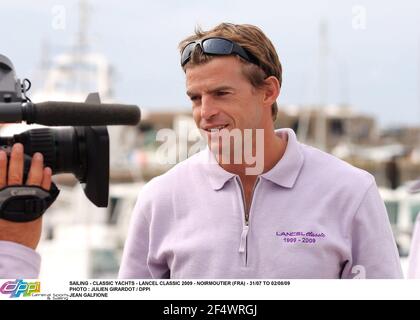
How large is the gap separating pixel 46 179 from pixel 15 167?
5 cm

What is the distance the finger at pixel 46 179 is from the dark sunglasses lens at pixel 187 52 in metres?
0.35

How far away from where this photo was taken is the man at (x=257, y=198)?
1347 mm

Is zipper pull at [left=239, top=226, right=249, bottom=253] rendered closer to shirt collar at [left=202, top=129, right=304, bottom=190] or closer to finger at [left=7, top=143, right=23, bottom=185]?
shirt collar at [left=202, top=129, right=304, bottom=190]

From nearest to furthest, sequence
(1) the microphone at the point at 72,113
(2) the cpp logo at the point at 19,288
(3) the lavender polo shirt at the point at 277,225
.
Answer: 1. (1) the microphone at the point at 72,113
2. (2) the cpp logo at the point at 19,288
3. (3) the lavender polo shirt at the point at 277,225

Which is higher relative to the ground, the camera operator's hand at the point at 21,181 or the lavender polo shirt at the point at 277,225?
the camera operator's hand at the point at 21,181

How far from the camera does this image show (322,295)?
126 cm

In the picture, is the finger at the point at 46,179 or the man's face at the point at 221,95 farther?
the man's face at the point at 221,95

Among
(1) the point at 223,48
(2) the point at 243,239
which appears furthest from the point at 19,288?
(1) the point at 223,48

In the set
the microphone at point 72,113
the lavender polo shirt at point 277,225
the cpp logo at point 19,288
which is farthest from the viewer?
the lavender polo shirt at point 277,225

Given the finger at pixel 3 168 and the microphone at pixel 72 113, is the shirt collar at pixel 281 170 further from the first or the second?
the finger at pixel 3 168

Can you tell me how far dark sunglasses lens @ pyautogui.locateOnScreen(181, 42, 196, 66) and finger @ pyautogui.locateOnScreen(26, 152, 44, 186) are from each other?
1.14 ft

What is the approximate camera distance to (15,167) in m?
1.12

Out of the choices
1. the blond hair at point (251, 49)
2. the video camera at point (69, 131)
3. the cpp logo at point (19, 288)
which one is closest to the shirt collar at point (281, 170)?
the blond hair at point (251, 49)

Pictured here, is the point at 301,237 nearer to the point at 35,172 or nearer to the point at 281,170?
the point at 281,170
